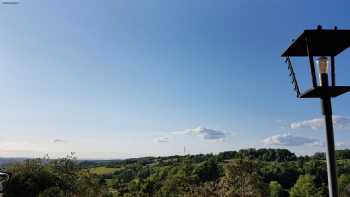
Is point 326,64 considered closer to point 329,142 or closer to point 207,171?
point 329,142

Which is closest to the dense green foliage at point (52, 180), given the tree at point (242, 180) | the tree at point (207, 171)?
the tree at point (242, 180)

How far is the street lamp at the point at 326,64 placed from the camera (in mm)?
3644

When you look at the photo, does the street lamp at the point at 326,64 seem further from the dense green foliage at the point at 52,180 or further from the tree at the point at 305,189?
the tree at the point at 305,189

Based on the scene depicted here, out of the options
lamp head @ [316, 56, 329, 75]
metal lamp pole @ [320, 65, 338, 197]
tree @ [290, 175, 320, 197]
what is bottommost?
tree @ [290, 175, 320, 197]

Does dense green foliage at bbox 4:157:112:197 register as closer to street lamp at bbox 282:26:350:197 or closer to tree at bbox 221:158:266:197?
tree at bbox 221:158:266:197

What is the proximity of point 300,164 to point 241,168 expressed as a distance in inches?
1877

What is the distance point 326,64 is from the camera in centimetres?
382

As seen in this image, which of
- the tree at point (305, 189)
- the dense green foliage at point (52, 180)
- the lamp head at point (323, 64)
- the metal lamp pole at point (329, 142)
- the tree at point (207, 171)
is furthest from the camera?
the tree at point (207, 171)

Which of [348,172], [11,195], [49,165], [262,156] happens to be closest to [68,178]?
[49,165]

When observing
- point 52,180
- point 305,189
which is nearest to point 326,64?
point 52,180

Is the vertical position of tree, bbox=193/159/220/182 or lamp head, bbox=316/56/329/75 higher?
lamp head, bbox=316/56/329/75

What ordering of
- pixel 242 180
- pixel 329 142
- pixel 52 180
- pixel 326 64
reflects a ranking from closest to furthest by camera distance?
pixel 329 142 → pixel 326 64 → pixel 52 180 → pixel 242 180

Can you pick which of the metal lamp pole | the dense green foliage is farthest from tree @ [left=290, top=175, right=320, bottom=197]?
the metal lamp pole

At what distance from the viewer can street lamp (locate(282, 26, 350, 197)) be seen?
3644 millimetres
